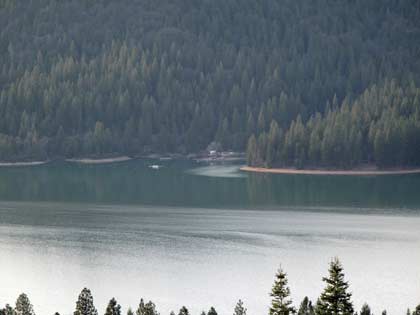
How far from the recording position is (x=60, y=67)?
197 metres

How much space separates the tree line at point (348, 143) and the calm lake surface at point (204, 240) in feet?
45.5

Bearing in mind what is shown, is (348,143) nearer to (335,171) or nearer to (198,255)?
(335,171)

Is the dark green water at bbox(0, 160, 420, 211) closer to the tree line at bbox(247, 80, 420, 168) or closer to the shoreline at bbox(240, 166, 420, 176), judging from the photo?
A: the shoreline at bbox(240, 166, 420, 176)

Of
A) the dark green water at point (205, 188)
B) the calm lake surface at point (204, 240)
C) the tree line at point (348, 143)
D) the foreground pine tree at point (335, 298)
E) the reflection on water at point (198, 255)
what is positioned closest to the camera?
the foreground pine tree at point (335, 298)

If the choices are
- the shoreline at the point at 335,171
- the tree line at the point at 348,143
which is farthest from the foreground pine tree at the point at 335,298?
the tree line at the point at 348,143

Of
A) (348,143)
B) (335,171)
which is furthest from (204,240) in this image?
(348,143)

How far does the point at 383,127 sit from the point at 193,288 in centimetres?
8734

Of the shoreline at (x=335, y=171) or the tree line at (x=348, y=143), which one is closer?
the shoreline at (x=335, y=171)

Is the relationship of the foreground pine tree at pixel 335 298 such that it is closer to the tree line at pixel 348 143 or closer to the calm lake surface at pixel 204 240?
the calm lake surface at pixel 204 240

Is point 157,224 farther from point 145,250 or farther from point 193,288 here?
point 193,288

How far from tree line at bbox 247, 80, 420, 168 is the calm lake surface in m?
13.9

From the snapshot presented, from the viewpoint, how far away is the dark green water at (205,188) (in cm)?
9838

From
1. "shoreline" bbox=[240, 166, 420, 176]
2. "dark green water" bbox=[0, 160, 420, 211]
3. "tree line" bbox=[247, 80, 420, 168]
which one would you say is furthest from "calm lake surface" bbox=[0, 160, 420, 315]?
"tree line" bbox=[247, 80, 420, 168]

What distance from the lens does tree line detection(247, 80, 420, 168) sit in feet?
438
